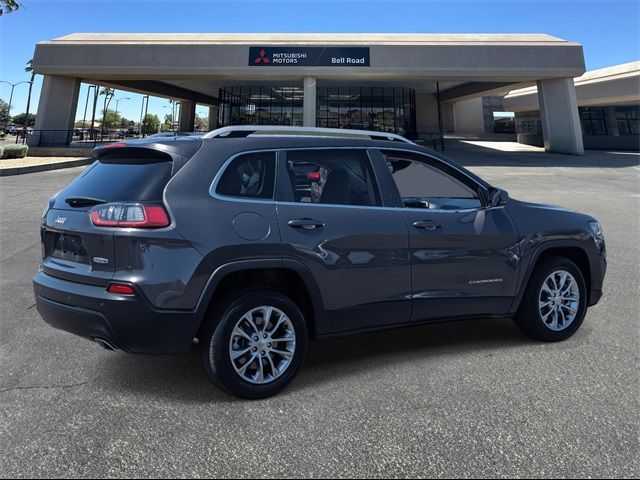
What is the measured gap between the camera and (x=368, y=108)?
37.4 m

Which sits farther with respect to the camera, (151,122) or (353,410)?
(151,122)

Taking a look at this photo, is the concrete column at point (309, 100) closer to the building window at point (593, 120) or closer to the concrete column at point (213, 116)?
the concrete column at point (213, 116)

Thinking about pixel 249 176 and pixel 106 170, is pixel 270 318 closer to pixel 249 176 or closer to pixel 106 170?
pixel 249 176

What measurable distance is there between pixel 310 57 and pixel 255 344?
85.7 feet

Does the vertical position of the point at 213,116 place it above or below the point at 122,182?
above

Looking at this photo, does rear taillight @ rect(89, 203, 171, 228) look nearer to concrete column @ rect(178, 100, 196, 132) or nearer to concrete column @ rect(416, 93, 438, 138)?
concrete column @ rect(416, 93, 438, 138)

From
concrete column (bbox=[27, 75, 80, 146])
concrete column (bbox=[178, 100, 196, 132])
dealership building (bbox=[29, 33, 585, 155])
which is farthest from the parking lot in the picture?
concrete column (bbox=[178, 100, 196, 132])

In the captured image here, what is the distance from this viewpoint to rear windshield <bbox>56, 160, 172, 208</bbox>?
2.79 meters

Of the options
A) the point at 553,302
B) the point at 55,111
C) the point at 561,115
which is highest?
the point at 55,111

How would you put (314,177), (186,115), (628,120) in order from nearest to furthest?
1. (314,177)
2. (628,120)
3. (186,115)

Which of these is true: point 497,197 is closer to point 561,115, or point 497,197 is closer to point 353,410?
point 353,410

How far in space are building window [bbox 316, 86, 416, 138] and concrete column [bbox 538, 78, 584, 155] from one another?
11.1 meters

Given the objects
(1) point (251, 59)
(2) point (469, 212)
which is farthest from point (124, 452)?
(1) point (251, 59)

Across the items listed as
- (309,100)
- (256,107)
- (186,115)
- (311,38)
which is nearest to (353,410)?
(309,100)
